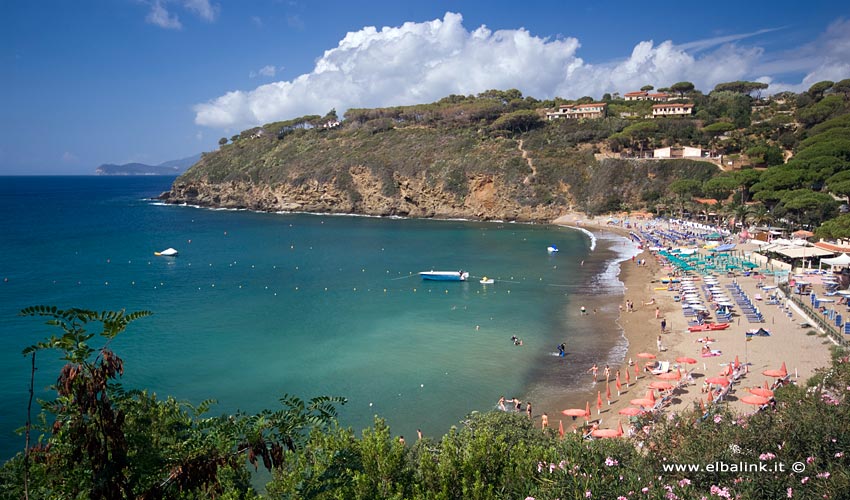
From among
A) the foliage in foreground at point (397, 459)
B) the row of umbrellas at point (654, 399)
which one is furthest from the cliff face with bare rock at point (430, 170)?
the foliage in foreground at point (397, 459)

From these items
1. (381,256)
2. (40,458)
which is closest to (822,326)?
(40,458)

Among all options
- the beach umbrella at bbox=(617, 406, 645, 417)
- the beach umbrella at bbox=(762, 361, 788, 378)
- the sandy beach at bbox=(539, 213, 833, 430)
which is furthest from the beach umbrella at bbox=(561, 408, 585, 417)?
the beach umbrella at bbox=(762, 361, 788, 378)

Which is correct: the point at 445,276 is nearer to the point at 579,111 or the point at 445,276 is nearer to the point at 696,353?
the point at 696,353

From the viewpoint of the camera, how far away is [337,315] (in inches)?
1420

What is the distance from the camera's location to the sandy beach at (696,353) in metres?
20.8

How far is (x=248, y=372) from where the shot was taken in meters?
25.8

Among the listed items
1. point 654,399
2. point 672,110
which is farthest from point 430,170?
point 654,399

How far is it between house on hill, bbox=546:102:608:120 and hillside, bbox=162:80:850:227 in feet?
5.78

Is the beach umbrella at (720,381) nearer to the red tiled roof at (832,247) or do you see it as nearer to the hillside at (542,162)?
the red tiled roof at (832,247)

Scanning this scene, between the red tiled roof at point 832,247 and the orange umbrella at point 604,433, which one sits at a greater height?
the red tiled roof at point 832,247

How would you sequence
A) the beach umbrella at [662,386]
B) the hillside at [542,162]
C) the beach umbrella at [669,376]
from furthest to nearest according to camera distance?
1. the hillside at [542,162]
2. the beach umbrella at [669,376]
3. the beach umbrella at [662,386]

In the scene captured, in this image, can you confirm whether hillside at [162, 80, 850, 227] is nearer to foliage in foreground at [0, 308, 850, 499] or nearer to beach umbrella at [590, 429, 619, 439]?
beach umbrella at [590, 429, 619, 439]

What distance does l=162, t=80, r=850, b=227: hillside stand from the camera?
66.9 m

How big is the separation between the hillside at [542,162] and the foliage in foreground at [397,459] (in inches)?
2042
